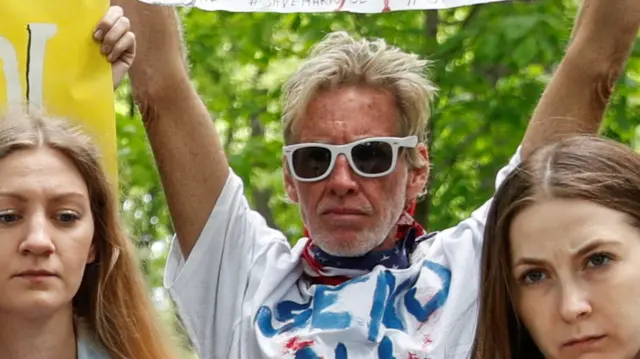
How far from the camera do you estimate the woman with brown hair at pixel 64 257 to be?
2480 mm

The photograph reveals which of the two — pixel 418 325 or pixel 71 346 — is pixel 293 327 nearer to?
pixel 418 325

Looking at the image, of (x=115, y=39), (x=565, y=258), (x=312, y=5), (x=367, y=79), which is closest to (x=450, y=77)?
(x=367, y=79)

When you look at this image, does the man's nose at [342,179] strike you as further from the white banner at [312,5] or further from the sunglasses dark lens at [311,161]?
the white banner at [312,5]

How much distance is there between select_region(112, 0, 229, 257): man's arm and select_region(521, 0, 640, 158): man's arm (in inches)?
37.7

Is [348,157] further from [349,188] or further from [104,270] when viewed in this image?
[104,270]

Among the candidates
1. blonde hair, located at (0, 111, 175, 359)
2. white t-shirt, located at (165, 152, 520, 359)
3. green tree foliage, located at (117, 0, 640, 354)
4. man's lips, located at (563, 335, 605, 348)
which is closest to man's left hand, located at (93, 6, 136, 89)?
blonde hair, located at (0, 111, 175, 359)

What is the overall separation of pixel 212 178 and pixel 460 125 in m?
2.43

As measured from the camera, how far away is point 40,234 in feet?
8.05

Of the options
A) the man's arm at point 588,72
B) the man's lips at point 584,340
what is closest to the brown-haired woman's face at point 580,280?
the man's lips at point 584,340

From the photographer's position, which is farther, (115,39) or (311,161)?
(311,161)

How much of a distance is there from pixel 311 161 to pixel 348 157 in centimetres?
11

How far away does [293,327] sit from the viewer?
328cm

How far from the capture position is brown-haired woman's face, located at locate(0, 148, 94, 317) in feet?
8.08

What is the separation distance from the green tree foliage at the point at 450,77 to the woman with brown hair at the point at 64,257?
2089 mm
